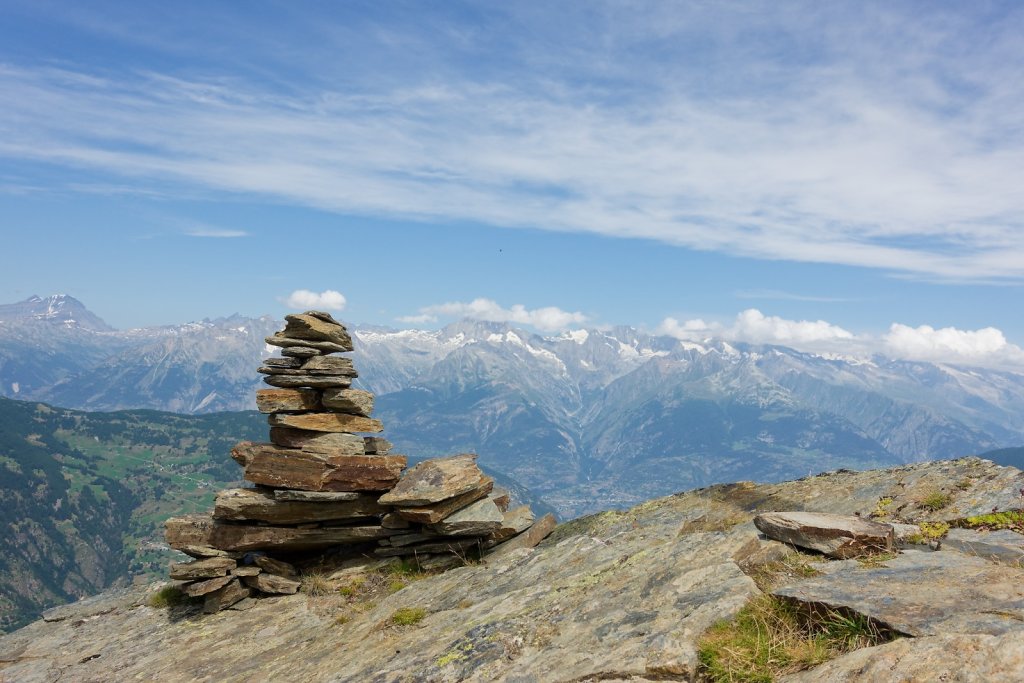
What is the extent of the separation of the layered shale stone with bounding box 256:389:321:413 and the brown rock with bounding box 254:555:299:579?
238 inches

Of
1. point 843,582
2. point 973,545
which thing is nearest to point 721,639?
point 843,582

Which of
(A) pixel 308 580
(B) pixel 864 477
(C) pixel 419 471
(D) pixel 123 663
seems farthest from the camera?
(C) pixel 419 471

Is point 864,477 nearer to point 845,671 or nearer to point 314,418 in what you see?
point 845,671

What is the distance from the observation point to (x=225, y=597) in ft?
69.6

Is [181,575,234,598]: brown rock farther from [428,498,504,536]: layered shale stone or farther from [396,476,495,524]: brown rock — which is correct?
[428,498,504,536]: layered shale stone

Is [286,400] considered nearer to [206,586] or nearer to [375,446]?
[375,446]

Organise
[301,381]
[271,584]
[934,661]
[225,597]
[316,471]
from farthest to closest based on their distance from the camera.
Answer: [301,381]
[316,471]
[271,584]
[225,597]
[934,661]

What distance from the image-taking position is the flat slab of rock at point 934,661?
240 inches

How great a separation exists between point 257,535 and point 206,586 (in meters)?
2.37

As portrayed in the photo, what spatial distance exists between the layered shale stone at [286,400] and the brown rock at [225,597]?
7.00m

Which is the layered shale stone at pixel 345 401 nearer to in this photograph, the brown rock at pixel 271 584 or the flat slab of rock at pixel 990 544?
the brown rock at pixel 271 584

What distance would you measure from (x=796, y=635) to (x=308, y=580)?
18664 millimetres

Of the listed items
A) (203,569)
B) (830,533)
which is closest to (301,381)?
(203,569)

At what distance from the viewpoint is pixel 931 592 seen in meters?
8.95
